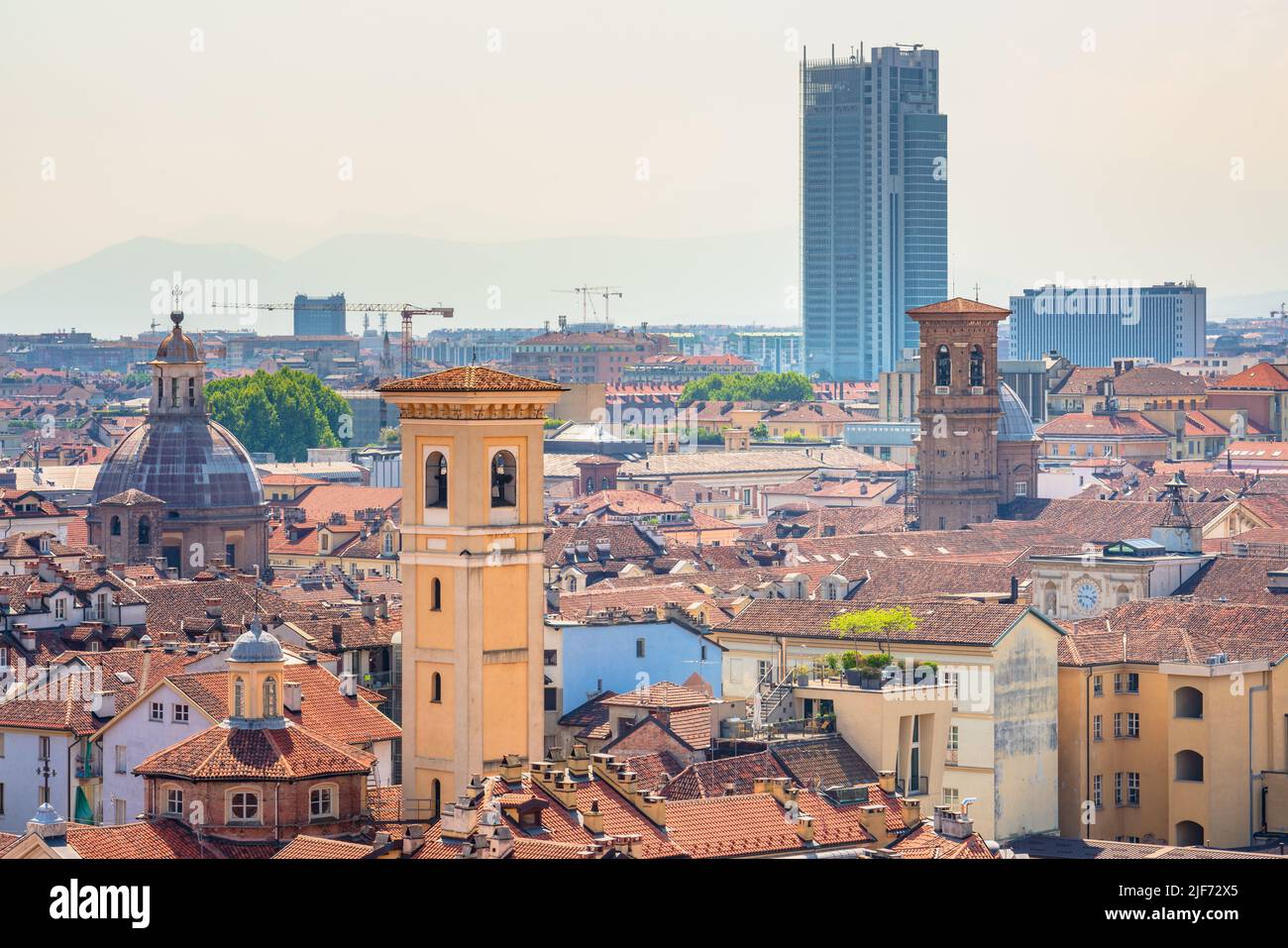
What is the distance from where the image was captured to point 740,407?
513 ft

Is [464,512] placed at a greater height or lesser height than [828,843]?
greater

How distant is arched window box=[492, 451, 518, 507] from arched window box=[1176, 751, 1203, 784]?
1035 centimetres

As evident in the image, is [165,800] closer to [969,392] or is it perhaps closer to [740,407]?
[969,392]

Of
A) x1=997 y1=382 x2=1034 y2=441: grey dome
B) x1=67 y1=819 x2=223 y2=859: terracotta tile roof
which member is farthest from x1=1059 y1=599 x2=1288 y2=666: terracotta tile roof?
x1=997 y1=382 x2=1034 y2=441: grey dome

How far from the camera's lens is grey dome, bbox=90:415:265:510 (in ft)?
213

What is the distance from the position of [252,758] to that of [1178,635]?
15145 millimetres

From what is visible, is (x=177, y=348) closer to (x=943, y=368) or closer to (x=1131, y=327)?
(x=943, y=368)

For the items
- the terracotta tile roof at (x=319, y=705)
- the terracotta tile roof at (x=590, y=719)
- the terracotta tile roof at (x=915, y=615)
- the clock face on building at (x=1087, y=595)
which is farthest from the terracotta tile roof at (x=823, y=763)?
the clock face on building at (x=1087, y=595)

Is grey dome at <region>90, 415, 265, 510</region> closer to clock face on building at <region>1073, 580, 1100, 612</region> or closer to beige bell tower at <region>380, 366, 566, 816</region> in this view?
clock face on building at <region>1073, 580, 1100, 612</region>

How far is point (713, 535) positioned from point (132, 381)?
117 meters

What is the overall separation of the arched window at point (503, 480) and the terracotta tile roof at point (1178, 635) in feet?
30.8

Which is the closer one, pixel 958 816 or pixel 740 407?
pixel 958 816
